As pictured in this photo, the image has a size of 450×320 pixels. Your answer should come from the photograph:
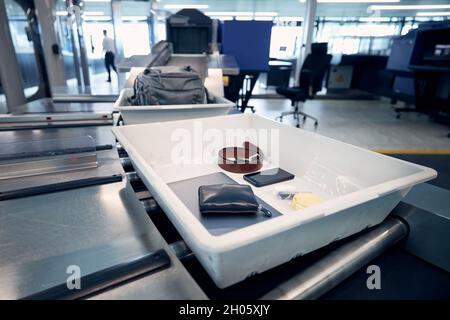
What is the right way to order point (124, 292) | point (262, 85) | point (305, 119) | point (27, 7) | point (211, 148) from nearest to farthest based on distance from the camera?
1. point (124, 292)
2. point (211, 148)
3. point (27, 7)
4. point (305, 119)
5. point (262, 85)

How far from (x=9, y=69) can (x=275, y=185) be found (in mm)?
3621

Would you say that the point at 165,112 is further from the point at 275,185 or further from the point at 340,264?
the point at 340,264

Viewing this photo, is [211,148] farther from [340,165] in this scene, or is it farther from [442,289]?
[442,289]

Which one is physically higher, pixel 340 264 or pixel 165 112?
pixel 165 112

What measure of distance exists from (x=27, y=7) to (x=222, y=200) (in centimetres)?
408

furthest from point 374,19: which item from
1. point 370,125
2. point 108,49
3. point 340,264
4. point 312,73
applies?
point 340,264

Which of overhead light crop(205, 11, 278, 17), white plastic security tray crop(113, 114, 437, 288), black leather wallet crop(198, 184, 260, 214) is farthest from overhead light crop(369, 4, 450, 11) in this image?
black leather wallet crop(198, 184, 260, 214)

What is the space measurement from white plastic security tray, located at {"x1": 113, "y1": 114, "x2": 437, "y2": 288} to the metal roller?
0.10 ft

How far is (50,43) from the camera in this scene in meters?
3.02

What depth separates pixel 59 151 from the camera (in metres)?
0.95

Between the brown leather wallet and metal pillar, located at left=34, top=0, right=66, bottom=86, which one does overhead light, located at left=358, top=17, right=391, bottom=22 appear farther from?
the brown leather wallet

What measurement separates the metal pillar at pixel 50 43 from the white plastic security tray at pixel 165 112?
8.51ft
